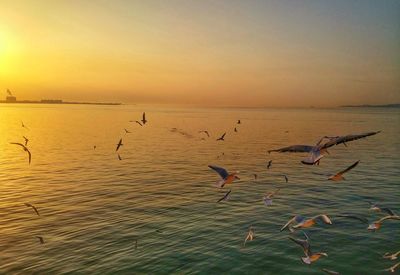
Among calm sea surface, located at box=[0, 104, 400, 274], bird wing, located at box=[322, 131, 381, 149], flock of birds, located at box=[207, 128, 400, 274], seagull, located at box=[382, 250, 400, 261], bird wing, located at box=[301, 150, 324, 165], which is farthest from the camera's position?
seagull, located at box=[382, 250, 400, 261]

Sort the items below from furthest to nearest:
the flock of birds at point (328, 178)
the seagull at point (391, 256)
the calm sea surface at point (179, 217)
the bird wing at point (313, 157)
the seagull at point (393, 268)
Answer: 1. the seagull at point (391, 256)
2. the calm sea surface at point (179, 217)
3. the seagull at point (393, 268)
4. the flock of birds at point (328, 178)
5. the bird wing at point (313, 157)

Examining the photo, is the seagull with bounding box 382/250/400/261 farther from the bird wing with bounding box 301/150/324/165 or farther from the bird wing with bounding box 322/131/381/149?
the bird wing with bounding box 322/131/381/149

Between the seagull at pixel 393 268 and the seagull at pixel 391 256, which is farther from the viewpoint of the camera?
the seagull at pixel 391 256

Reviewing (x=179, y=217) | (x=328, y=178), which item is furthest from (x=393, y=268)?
(x=179, y=217)

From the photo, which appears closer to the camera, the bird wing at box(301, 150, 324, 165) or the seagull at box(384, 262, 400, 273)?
the bird wing at box(301, 150, 324, 165)

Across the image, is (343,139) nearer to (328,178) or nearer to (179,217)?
(328,178)

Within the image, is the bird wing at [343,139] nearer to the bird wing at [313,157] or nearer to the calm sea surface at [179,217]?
the bird wing at [313,157]

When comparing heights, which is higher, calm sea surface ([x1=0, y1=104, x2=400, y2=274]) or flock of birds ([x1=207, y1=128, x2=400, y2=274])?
flock of birds ([x1=207, y1=128, x2=400, y2=274])

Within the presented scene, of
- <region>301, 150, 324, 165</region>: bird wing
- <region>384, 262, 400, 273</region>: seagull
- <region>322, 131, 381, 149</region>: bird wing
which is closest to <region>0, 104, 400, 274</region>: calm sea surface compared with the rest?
<region>384, 262, 400, 273</region>: seagull

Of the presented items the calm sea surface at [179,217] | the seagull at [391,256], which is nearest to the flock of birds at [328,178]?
the seagull at [391,256]

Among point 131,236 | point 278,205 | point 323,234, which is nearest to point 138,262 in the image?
point 131,236

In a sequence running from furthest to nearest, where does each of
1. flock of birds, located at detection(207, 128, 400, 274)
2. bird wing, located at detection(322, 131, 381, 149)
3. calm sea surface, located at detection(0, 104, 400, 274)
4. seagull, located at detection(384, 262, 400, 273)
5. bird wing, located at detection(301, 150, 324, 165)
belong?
calm sea surface, located at detection(0, 104, 400, 274), seagull, located at detection(384, 262, 400, 273), flock of birds, located at detection(207, 128, 400, 274), bird wing, located at detection(301, 150, 324, 165), bird wing, located at detection(322, 131, 381, 149)

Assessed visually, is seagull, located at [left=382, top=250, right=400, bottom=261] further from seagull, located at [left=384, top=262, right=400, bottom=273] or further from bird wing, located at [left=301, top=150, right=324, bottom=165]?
bird wing, located at [left=301, top=150, right=324, bottom=165]

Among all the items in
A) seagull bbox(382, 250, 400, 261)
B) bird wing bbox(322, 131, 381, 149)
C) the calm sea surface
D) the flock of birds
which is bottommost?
the calm sea surface
